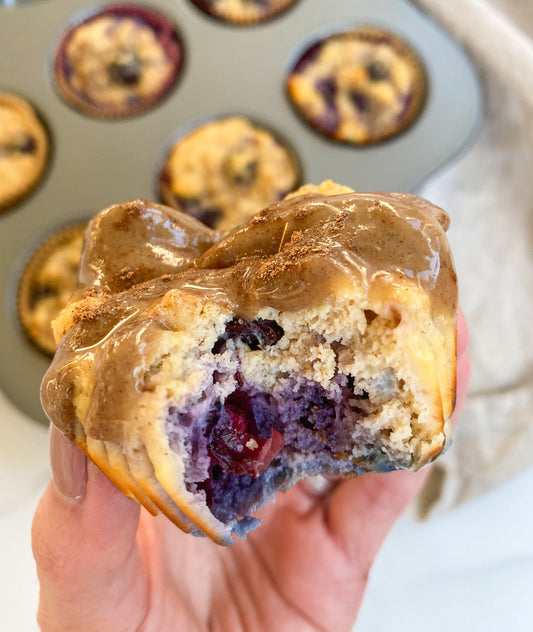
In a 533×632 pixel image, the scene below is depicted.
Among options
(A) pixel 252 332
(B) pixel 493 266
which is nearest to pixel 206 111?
(B) pixel 493 266

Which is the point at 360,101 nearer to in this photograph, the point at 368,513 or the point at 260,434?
the point at 368,513

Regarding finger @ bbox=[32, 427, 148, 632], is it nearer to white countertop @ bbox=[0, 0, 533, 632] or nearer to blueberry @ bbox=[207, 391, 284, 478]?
blueberry @ bbox=[207, 391, 284, 478]

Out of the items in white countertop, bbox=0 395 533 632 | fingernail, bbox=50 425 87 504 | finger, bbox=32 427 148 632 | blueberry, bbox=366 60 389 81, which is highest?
blueberry, bbox=366 60 389 81

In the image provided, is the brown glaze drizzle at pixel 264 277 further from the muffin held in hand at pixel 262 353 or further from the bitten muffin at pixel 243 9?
the bitten muffin at pixel 243 9

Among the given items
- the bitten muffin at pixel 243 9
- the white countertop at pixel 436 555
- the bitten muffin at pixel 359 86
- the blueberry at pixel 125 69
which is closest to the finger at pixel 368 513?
the white countertop at pixel 436 555

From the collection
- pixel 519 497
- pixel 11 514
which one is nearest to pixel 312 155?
pixel 519 497

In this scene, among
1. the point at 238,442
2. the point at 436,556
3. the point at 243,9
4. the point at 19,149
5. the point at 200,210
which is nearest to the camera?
the point at 238,442

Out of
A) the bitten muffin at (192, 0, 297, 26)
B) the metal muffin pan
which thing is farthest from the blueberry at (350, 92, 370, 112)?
the bitten muffin at (192, 0, 297, 26)
